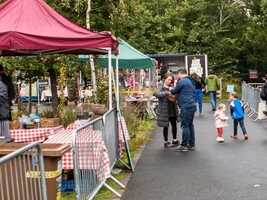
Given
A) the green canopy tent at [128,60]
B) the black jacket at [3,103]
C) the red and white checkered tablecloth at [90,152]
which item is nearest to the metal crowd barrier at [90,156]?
the red and white checkered tablecloth at [90,152]

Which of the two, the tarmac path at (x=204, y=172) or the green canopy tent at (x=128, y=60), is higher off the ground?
the green canopy tent at (x=128, y=60)

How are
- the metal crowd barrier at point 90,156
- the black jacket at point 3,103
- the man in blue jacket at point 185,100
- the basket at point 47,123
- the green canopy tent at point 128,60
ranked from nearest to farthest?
the metal crowd barrier at point 90,156 < the black jacket at point 3,103 < the basket at point 47,123 < the man in blue jacket at point 185,100 < the green canopy tent at point 128,60

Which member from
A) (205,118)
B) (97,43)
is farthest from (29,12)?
(205,118)

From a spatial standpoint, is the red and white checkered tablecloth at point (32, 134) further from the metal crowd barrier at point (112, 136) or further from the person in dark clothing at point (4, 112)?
the metal crowd barrier at point (112, 136)

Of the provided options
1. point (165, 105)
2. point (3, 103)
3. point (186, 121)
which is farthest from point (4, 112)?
point (186, 121)

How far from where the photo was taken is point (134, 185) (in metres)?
8.02

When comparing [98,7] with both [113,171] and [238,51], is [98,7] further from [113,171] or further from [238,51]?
[238,51]

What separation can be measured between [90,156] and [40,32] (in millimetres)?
2579

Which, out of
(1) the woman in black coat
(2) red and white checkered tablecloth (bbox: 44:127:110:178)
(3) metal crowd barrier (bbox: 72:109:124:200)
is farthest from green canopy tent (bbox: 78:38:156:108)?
(2) red and white checkered tablecloth (bbox: 44:127:110:178)

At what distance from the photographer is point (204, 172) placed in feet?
29.2

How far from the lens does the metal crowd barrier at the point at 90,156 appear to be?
19.8 ft

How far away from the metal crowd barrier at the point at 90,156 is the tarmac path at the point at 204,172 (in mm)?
551

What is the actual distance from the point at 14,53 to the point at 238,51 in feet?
89.3

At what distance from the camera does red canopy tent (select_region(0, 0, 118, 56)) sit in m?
7.84
